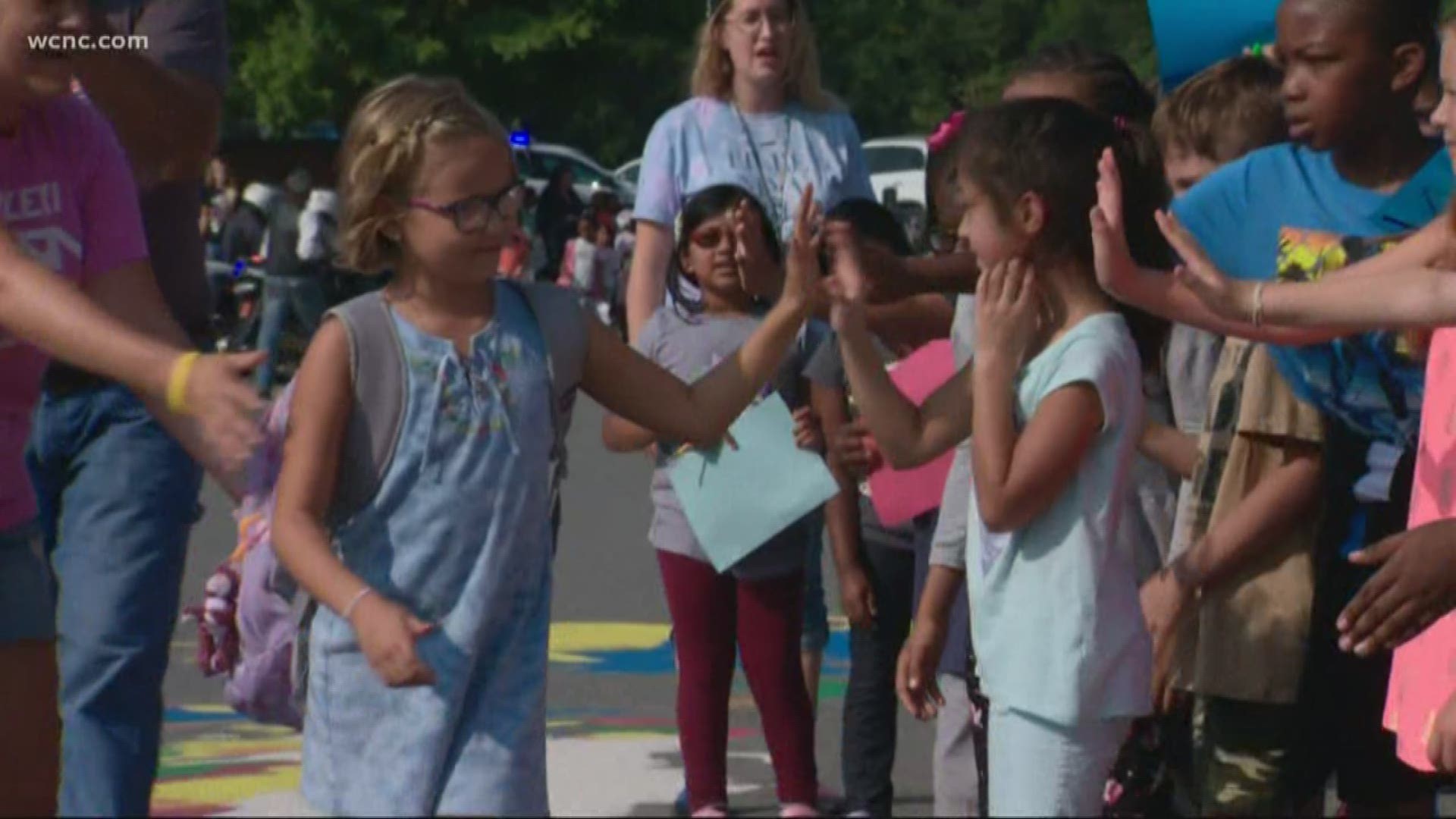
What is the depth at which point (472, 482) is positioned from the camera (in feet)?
15.9

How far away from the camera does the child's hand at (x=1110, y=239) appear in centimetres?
471

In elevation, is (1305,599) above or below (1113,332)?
below

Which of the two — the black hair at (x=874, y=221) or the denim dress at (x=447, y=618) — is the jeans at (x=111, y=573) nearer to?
the denim dress at (x=447, y=618)

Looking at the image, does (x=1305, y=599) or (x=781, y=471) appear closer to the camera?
(x=1305, y=599)

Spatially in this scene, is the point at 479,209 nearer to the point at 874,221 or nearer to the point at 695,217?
the point at 874,221

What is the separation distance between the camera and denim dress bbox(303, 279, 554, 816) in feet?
15.8

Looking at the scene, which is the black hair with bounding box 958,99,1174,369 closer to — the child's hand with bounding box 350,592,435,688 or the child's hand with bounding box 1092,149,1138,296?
the child's hand with bounding box 1092,149,1138,296

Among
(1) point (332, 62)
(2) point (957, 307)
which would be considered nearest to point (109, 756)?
(2) point (957, 307)

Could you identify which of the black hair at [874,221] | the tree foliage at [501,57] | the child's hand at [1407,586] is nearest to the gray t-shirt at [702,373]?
the black hair at [874,221]

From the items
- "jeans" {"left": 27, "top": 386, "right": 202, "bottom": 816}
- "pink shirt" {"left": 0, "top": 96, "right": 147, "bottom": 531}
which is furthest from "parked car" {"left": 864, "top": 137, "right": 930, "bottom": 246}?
"pink shirt" {"left": 0, "top": 96, "right": 147, "bottom": 531}

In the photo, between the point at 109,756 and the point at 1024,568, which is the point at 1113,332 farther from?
the point at 109,756

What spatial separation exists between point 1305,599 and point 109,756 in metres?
2.19

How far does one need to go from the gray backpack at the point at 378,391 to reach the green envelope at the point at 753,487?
206 centimetres

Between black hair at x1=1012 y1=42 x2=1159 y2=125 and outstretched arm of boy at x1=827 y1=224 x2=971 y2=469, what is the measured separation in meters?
0.96
